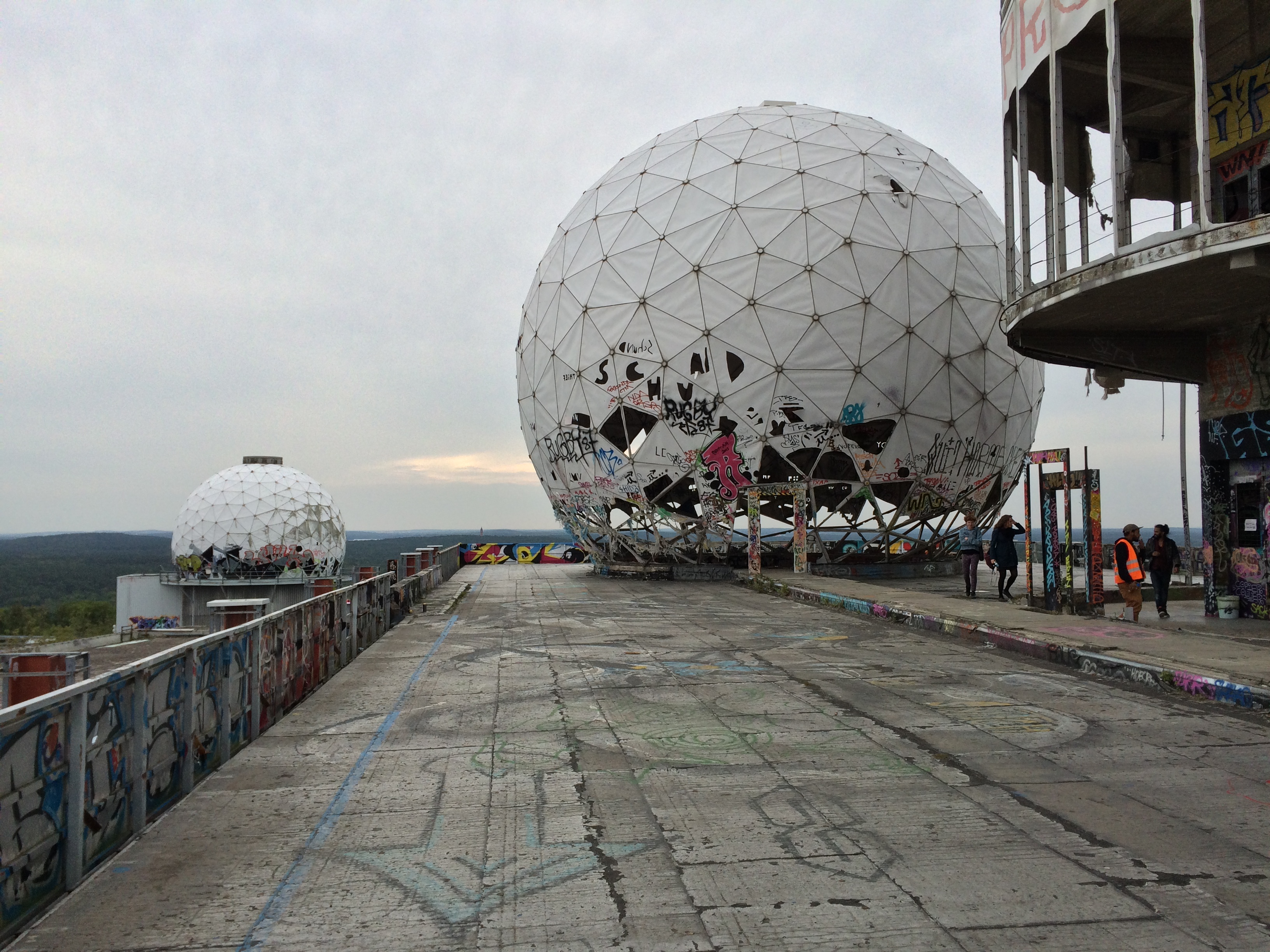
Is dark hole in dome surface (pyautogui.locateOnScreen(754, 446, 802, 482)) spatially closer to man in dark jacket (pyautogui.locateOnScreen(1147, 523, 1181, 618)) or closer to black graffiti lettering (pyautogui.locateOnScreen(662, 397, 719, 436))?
black graffiti lettering (pyautogui.locateOnScreen(662, 397, 719, 436))

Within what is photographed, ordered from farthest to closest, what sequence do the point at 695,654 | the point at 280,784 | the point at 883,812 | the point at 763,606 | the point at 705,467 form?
1. the point at 705,467
2. the point at 763,606
3. the point at 695,654
4. the point at 280,784
5. the point at 883,812

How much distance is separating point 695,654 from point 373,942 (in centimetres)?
747

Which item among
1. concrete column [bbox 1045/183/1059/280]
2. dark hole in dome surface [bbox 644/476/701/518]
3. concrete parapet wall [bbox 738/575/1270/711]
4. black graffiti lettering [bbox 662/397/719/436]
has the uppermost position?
concrete column [bbox 1045/183/1059/280]

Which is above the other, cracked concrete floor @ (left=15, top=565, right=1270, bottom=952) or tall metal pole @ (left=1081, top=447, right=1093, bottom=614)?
tall metal pole @ (left=1081, top=447, right=1093, bottom=614)

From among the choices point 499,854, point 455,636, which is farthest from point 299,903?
point 455,636

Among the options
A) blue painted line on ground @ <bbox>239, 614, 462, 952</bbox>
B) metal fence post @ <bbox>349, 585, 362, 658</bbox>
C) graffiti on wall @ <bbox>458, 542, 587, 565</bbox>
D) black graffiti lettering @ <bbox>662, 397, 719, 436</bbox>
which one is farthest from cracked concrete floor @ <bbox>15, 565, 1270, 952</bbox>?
graffiti on wall @ <bbox>458, 542, 587, 565</bbox>

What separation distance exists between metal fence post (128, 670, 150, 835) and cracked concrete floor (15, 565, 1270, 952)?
148 mm

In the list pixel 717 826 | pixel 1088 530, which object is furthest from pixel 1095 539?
pixel 717 826

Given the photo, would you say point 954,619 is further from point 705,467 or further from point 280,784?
point 705,467

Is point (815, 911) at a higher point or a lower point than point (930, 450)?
lower

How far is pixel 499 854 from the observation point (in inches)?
173

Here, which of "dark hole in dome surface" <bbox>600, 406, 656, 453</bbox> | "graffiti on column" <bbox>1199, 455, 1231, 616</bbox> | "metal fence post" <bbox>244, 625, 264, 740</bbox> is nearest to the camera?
"metal fence post" <bbox>244, 625, 264, 740</bbox>

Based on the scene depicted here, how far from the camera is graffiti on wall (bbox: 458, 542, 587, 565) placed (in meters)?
37.7

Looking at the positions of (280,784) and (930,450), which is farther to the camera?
(930,450)
